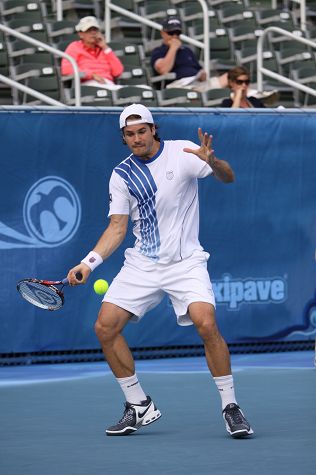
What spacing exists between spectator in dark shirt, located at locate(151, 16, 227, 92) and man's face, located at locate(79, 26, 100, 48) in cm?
88

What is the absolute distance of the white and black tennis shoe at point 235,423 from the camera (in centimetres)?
746

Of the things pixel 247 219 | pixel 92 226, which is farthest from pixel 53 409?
pixel 247 219

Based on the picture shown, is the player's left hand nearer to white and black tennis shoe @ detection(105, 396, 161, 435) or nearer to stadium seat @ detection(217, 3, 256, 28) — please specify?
white and black tennis shoe @ detection(105, 396, 161, 435)

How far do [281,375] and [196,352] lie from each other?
1.53 metres

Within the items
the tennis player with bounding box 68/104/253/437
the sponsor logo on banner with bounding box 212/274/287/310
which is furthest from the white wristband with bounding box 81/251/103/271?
the sponsor logo on banner with bounding box 212/274/287/310

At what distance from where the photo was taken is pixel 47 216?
37.6ft

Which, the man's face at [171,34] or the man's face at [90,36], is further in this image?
the man's face at [171,34]

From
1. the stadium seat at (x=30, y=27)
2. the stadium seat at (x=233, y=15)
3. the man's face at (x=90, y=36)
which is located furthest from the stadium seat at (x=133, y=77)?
the stadium seat at (x=233, y=15)

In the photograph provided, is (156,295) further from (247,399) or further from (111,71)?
(111,71)

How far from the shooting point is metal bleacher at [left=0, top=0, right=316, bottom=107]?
14562 mm

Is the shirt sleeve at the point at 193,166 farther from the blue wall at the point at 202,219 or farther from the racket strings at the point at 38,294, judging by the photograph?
the blue wall at the point at 202,219

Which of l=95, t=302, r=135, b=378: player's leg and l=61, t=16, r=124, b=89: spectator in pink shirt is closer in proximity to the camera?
l=95, t=302, r=135, b=378: player's leg

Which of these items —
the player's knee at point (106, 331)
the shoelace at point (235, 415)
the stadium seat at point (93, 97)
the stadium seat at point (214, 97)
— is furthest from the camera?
the stadium seat at point (214, 97)

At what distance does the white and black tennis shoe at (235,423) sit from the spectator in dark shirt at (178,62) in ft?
26.0
